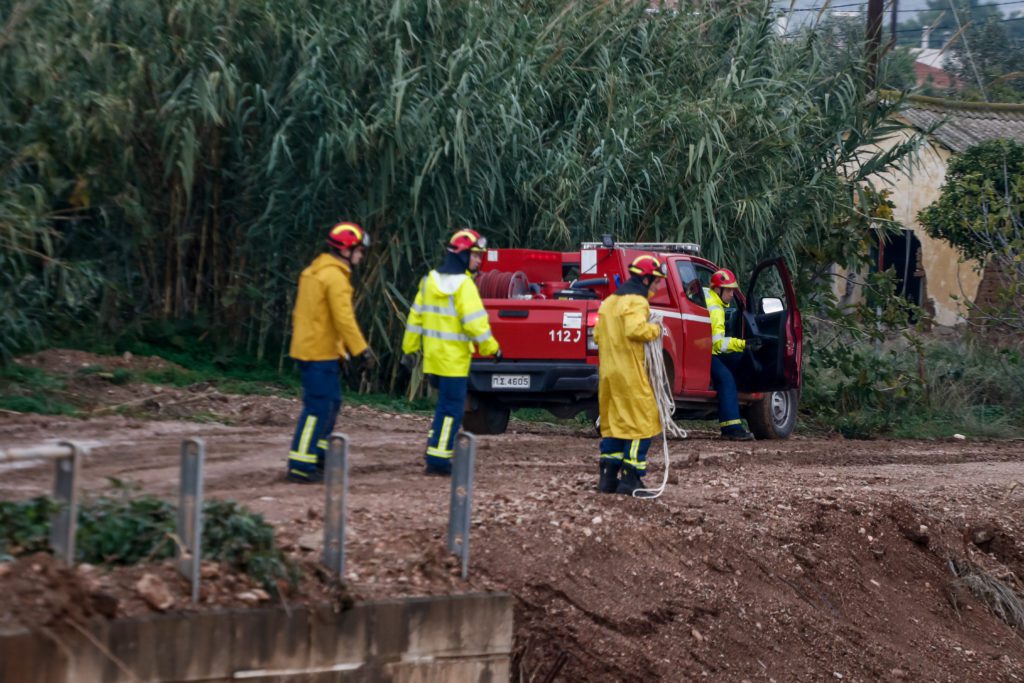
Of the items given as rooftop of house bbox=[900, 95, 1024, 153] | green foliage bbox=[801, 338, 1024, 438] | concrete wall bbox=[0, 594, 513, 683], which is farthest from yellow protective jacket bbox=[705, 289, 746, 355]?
rooftop of house bbox=[900, 95, 1024, 153]

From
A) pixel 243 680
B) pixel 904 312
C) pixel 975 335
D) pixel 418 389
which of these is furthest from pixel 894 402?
pixel 243 680

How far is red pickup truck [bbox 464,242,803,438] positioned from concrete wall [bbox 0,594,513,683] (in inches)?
215

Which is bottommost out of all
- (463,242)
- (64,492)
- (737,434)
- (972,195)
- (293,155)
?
(737,434)

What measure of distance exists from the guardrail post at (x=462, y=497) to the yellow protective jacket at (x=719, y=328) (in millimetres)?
6588

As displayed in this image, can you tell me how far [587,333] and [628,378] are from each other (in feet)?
10.8

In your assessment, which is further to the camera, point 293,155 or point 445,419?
point 293,155

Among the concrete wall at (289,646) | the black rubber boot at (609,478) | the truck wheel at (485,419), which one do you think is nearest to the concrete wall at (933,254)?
the truck wheel at (485,419)

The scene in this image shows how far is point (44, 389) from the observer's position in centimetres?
1208

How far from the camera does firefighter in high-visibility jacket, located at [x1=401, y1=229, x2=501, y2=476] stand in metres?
8.94

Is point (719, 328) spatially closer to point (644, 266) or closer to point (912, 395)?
point (644, 266)

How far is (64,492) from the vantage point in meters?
5.32

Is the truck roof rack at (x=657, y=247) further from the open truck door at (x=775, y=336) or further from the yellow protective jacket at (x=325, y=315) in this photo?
the yellow protective jacket at (x=325, y=315)

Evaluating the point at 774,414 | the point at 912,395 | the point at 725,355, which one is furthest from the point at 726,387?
the point at 912,395

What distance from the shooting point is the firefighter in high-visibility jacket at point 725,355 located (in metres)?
13.1
